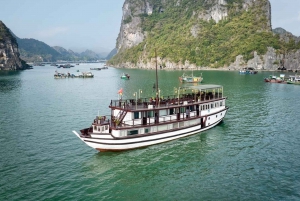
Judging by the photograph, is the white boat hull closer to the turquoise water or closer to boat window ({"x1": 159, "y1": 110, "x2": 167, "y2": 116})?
the turquoise water

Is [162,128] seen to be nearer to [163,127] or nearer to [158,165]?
[163,127]

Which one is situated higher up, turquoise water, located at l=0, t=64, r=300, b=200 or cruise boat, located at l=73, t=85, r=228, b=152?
cruise boat, located at l=73, t=85, r=228, b=152

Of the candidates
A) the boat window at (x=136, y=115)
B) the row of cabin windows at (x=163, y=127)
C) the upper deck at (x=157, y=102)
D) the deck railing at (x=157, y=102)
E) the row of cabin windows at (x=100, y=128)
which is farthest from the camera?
the deck railing at (x=157, y=102)

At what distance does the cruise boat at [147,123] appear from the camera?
3044cm

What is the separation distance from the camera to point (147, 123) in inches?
1303

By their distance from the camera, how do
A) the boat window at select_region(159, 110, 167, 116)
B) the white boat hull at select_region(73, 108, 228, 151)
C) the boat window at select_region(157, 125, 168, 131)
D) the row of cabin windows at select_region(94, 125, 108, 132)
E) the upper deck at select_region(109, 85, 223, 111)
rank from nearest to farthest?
the white boat hull at select_region(73, 108, 228, 151) → the row of cabin windows at select_region(94, 125, 108, 132) → the boat window at select_region(157, 125, 168, 131) → the upper deck at select_region(109, 85, 223, 111) → the boat window at select_region(159, 110, 167, 116)

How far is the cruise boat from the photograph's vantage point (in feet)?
99.9

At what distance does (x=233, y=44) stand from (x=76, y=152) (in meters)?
186

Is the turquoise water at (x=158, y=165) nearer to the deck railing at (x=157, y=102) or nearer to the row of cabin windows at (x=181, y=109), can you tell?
the row of cabin windows at (x=181, y=109)

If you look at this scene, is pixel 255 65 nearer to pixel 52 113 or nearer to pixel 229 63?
pixel 229 63

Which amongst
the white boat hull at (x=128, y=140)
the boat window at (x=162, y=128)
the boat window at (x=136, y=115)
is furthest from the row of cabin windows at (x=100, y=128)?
the boat window at (x=162, y=128)

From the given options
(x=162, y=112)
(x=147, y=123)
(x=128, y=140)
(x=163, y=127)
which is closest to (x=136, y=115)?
(x=147, y=123)

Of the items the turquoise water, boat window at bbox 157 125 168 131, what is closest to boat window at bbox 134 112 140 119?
boat window at bbox 157 125 168 131

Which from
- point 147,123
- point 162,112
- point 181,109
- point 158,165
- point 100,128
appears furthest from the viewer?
point 181,109
